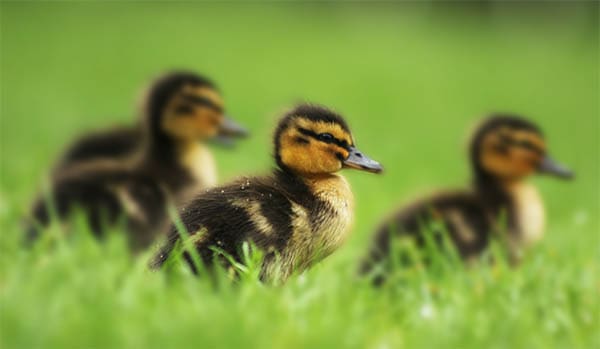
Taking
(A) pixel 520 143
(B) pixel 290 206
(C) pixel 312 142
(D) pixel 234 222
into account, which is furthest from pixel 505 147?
(D) pixel 234 222

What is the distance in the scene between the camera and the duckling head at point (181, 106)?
4.05 m

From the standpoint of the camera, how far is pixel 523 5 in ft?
63.1

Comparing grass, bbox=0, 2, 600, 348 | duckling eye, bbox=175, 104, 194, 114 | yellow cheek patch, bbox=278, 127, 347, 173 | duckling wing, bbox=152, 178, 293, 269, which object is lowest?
grass, bbox=0, 2, 600, 348

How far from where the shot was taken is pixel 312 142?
8.49ft

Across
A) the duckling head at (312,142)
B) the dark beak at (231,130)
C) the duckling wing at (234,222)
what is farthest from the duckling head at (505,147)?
the duckling wing at (234,222)

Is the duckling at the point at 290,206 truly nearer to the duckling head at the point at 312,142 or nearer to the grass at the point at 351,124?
the duckling head at the point at 312,142

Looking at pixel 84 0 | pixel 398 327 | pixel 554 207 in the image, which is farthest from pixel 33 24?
pixel 398 327

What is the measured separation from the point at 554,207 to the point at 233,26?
33.7 feet

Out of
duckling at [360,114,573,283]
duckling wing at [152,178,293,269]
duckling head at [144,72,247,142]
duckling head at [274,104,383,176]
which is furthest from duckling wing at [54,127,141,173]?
duckling wing at [152,178,293,269]

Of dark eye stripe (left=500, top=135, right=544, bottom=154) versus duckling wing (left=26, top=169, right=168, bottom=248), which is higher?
duckling wing (left=26, top=169, right=168, bottom=248)

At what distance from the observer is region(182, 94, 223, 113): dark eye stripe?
4070 millimetres

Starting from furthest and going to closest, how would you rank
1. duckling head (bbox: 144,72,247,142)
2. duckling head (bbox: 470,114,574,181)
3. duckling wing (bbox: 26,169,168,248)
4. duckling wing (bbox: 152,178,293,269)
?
duckling head (bbox: 470,114,574,181) → duckling head (bbox: 144,72,247,142) → duckling wing (bbox: 26,169,168,248) → duckling wing (bbox: 152,178,293,269)

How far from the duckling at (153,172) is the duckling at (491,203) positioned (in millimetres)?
801

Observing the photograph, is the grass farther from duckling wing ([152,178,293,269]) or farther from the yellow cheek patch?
the yellow cheek patch
